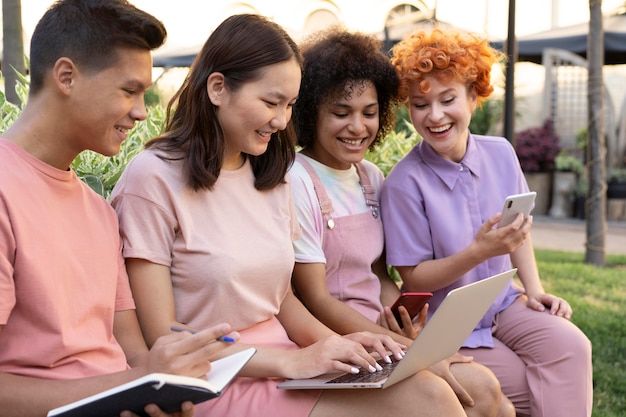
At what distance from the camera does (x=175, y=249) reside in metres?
2.30

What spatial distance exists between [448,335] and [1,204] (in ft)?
3.90

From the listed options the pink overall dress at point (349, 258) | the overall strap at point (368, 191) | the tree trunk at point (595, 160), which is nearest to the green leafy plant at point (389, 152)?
the overall strap at point (368, 191)

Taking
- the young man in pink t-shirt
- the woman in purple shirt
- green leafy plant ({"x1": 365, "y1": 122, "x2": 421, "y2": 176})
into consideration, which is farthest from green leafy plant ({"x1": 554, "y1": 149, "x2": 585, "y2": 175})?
the young man in pink t-shirt

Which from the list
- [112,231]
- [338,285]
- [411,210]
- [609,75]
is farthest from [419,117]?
[609,75]

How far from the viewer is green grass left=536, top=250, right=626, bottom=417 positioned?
447cm

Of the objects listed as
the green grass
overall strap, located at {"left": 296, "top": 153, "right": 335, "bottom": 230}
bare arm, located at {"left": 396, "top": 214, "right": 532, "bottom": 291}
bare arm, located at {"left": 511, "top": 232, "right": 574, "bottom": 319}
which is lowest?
the green grass

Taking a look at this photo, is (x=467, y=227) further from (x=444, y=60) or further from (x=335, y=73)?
(x=335, y=73)

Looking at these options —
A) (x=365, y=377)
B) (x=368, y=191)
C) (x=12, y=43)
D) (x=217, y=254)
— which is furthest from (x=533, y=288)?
(x=12, y=43)

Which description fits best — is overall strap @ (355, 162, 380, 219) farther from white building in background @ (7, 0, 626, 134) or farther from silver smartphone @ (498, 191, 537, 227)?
white building in background @ (7, 0, 626, 134)

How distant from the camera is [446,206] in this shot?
3.13m

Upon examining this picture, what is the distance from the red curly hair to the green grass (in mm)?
1851

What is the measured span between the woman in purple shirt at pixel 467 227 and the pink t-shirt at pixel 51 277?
1.30m

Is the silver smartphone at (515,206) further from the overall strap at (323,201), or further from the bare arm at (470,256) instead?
the overall strap at (323,201)

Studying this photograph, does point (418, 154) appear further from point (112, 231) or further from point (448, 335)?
point (112, 231)
